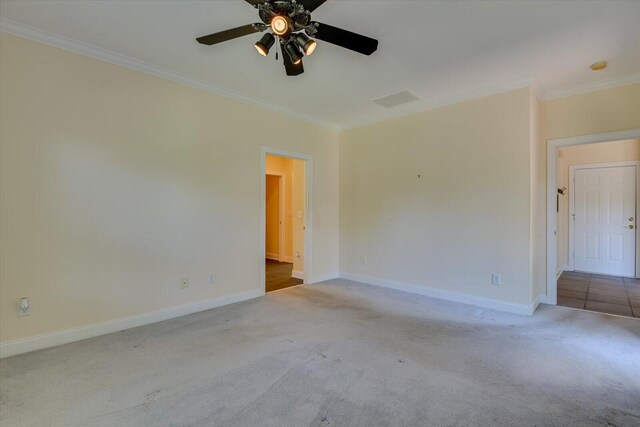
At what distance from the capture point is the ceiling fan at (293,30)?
173cm

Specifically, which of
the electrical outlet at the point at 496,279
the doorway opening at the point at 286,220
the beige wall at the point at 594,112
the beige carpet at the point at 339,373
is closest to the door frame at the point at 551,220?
the beige wall at the point at 594,112

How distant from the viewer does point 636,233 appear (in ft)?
16.8

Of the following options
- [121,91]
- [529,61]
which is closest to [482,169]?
[529,61]

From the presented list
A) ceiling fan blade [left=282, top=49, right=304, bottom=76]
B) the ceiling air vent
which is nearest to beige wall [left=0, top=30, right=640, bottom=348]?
the ceiling air vent

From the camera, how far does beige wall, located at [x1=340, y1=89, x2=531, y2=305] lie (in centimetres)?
347

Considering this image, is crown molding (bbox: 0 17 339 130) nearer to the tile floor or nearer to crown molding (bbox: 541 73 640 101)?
crown molding (bbox: 541 73 640 101)

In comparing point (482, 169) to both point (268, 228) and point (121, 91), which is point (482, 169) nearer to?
point (121, 91)

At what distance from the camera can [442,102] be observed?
4.00 metres

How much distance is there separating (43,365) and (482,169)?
15.6ft

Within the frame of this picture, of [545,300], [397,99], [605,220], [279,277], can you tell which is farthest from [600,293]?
[279,277]

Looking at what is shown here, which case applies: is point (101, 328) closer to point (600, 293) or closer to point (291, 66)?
point (291, 66)

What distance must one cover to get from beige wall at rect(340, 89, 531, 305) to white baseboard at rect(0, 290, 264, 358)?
2.48 meters

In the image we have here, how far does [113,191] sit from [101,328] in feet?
4.36

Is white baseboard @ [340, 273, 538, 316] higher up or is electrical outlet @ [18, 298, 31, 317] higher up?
electrical outlet @ [18, 298, 31, 317]
